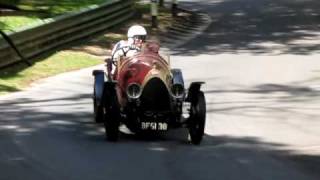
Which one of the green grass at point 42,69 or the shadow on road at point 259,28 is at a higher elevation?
the green grass at point 42,69

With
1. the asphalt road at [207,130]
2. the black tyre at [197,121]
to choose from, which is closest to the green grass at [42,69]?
the asphalt road at [207,130]

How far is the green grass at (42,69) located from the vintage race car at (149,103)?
446cm

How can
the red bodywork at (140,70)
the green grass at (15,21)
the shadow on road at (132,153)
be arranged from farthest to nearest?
the green grass at (15,21), the red bodywork at (140,70), the shadow on road at (132,153)

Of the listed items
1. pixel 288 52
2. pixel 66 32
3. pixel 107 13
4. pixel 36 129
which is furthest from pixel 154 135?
pixel 107 13

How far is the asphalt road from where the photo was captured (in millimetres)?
8078

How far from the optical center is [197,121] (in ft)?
31.9

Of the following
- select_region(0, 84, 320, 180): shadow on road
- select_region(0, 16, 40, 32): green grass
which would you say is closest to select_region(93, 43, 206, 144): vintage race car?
select_region(0, 84, 320, 180): shadow on road

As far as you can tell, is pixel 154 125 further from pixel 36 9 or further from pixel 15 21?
pixel 36 9

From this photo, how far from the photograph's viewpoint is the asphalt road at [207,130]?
318 inches

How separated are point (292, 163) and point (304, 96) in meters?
5.46

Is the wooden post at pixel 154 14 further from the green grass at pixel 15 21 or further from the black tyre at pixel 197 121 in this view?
the black tyre at pixel 197 121

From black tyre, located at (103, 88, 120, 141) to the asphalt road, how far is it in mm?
117

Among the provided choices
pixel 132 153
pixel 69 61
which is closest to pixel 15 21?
pixel 69 61

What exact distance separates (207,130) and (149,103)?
121 cm
